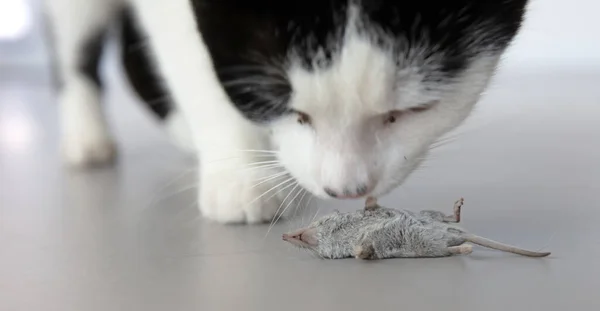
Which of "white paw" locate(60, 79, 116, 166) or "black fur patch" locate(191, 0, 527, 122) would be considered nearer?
"black fur patch" locate(191, 0, 527, 122)

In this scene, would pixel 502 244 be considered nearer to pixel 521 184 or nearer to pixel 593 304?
pixel 593 304

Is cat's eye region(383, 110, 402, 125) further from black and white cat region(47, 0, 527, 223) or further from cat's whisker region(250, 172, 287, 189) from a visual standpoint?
cat's whisker region(250, 172, 287, 189)

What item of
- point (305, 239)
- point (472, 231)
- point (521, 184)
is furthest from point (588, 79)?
point (305, 239)

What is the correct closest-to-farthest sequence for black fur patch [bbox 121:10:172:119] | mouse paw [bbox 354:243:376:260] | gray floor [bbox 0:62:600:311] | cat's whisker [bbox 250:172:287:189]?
gray floor [bbox 0:62:600:311], mouse paw [bbox 354:243:376:260], cat's whisker [bbox 250:172:287:189], black fur patch [bbox 121:10:172:119]

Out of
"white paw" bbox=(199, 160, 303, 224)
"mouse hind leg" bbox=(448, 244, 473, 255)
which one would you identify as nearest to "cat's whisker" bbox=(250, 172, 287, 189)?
"white paw" bbox=(199, 160, 303, 224)

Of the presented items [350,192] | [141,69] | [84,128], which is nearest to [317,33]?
[350,192]

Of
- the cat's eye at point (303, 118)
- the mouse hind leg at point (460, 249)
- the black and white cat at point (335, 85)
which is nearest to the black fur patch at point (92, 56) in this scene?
the black and white cat at point (335, 85)

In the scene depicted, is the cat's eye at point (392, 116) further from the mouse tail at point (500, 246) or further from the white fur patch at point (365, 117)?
the mouse tail at point (500, 246)
